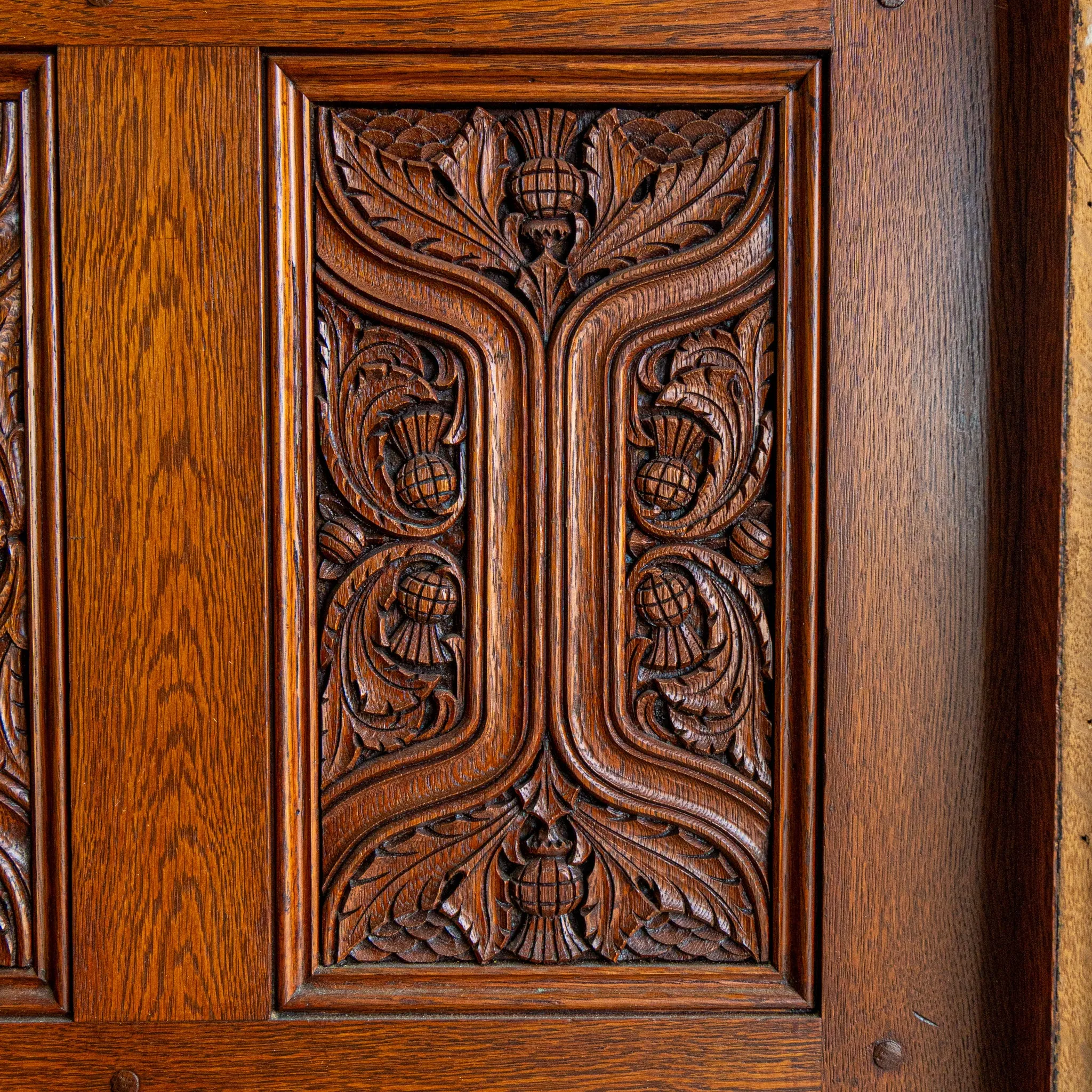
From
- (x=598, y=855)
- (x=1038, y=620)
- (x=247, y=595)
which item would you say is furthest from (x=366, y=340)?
(x=1038, y=620)

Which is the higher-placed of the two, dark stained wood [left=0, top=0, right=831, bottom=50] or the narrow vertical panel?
dark stained wood [left=0, top=0, right=831, bottom=50]

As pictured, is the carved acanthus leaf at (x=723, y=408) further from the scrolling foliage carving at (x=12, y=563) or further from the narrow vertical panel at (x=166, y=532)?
the scrolling foliage carving at (x=12, y=563)

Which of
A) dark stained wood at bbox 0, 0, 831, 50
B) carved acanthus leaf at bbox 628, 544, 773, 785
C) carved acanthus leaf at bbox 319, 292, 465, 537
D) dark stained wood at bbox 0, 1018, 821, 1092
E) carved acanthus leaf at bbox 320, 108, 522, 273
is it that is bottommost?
dark stained wood at bbox 0, 1018, 821, 1092

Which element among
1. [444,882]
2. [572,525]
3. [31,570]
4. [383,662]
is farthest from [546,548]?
[31,570]

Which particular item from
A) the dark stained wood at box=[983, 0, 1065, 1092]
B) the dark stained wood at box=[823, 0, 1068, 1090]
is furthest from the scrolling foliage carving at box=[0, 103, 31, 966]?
the dark stained wood at box=[983, 0, 1065, 1092]

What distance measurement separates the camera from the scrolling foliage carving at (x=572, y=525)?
0.65 metres

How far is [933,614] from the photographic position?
0.65 meters

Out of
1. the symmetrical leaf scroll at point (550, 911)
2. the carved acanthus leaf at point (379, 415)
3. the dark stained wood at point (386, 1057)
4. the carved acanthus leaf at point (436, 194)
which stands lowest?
the dark stained wood at point (386, 1057)

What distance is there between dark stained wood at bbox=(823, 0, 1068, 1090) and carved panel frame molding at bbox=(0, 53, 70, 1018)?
0.56 m

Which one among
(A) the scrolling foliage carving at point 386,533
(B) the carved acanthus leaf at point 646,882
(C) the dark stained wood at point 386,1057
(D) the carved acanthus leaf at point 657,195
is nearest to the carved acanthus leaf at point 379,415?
(A) the scrolling foliage carving at point 386,533

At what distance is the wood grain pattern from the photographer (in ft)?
1.98

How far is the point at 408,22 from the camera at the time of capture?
0.63m

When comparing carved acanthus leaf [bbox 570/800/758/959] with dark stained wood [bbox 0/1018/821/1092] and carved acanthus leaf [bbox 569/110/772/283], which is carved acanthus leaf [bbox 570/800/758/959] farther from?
carved acanthus leaf [bbox 569/110/772/283]

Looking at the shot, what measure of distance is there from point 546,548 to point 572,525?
0.03 m
